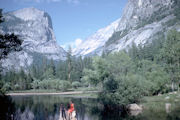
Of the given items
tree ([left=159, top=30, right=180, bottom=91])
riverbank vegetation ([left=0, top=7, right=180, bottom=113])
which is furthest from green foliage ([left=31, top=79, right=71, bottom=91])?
tree ([left=159, top=30, right=180, bottom=91])

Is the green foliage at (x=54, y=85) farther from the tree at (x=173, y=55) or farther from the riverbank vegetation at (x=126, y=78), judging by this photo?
the tree at (x=173, y=55)

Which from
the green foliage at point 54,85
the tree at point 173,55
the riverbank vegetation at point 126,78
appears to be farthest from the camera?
the green foliage at point 54,85

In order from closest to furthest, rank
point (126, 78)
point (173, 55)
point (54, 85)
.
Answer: point (126, 78) < point (173, 55) < point (54, 85)

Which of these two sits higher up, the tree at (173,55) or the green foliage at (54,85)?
the tree at (173,55)

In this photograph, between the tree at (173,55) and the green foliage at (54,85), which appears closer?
the tree at (173,55)

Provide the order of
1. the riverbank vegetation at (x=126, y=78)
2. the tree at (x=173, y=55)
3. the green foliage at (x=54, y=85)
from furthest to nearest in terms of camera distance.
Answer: the green foliage at (x=54, y=85) < the tree at (x=173, y=55) < the riverbank vegetation at (x=126, y=78)

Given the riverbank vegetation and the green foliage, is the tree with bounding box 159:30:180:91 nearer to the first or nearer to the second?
the riverbank vegetation

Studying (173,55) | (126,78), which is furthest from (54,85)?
(126,78)

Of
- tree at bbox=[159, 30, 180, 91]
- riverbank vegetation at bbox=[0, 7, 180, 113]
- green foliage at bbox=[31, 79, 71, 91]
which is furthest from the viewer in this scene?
green foliage at bbox=[31, 79, 71, 91]

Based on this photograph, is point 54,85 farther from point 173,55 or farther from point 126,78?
point 126,78

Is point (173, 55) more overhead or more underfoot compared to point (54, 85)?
more overhead

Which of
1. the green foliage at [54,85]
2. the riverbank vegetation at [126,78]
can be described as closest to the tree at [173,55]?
the riverbank vegetation at [126,78]

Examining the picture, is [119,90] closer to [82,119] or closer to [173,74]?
[82,119]

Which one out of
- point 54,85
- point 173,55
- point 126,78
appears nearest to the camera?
point 126,78
